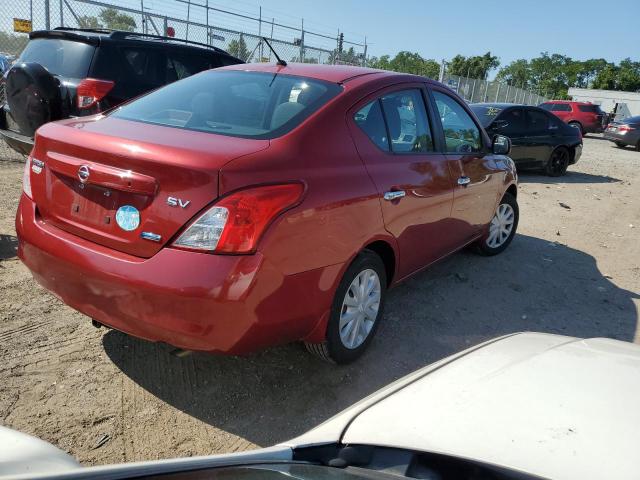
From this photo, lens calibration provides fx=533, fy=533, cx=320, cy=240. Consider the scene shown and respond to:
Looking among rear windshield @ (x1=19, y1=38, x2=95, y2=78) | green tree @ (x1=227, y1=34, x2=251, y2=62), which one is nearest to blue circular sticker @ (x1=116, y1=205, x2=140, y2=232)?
rear windshield @ (x1=19, y1=38, x2=95, y2=78)

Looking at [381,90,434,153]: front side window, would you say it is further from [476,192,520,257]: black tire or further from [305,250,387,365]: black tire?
[476,192,520,257]: black tire

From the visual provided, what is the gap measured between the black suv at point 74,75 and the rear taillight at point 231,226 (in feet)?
13.0

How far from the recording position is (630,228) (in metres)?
7.80

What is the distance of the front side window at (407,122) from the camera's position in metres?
3.41

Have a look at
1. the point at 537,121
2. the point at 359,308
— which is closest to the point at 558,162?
the point at 537,121

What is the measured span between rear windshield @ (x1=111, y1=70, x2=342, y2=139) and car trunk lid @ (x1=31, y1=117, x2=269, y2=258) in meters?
0.21

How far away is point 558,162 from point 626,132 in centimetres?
1216

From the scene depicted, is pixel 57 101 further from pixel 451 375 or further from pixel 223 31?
pixel 223 31

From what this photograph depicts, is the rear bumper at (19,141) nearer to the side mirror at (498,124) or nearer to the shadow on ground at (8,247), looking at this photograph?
the shadow on ground at (8,247)

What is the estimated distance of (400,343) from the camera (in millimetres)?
3637

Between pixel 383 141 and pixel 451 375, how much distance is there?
5.76 ft

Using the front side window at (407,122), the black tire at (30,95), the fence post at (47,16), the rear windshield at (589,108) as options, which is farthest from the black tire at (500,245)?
the rear windshield at (589,108)

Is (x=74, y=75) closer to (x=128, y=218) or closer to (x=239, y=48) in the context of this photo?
(x=128, y=218)

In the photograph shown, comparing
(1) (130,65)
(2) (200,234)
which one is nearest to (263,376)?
(2) (200,234)
